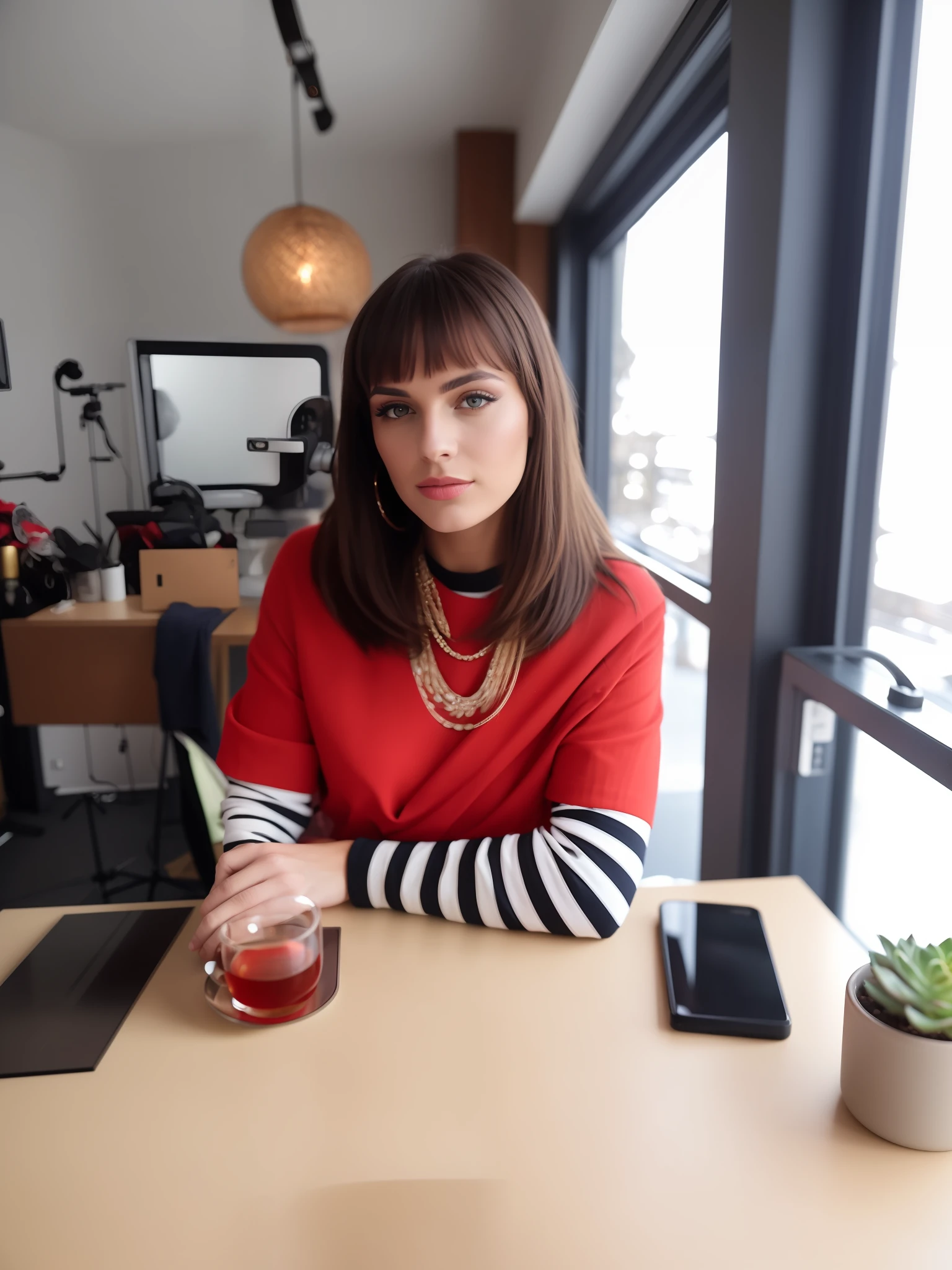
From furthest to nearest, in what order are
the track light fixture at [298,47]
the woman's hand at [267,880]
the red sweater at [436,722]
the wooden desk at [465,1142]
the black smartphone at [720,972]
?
the track light fixture at [298,47], the red sweater at [436,722], the woman's hand at [267,880], the black smartphone at [720,972], the wooden desk at [465,1142]

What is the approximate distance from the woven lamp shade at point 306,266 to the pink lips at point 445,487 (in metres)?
1.74

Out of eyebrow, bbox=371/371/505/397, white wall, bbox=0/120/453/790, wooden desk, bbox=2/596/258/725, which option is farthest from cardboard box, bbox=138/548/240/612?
eyebrow, bbox=371/371/505/397

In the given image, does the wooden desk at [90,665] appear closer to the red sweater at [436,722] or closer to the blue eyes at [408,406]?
the red sweater at [436,722]

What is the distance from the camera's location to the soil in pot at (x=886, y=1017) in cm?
56

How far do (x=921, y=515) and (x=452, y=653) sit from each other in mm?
651

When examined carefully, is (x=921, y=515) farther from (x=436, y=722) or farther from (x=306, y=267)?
(x=306, y=267)

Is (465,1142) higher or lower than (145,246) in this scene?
lower

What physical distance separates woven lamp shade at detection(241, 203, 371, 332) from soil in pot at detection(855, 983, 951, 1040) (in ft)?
7.72

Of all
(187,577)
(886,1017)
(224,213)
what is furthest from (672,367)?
(224,213)

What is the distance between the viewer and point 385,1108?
2.01 feet

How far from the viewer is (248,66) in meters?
2.55

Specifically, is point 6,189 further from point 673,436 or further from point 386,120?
point 673,436

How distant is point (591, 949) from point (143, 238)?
335 centimetres

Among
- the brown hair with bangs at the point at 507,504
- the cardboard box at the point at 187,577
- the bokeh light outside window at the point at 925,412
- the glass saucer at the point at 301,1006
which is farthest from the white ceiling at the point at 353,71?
the glass saucer at the point at 301,1006
